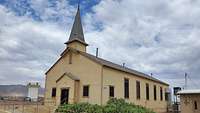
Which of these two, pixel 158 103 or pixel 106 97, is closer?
pixel 106 97

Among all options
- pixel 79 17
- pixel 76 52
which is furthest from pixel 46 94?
pixel 79 17

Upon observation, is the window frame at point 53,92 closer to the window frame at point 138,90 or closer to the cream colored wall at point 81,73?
the cream colored wall at point 81,73

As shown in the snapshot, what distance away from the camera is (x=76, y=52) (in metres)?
32.0

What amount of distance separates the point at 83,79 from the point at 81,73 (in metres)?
0.78

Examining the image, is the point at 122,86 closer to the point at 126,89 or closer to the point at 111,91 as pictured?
the point at 126,89

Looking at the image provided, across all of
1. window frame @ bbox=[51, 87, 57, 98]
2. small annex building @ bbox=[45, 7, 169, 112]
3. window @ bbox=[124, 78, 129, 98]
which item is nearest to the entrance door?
small annex building @ bbox=[45, 7, 169, 112]

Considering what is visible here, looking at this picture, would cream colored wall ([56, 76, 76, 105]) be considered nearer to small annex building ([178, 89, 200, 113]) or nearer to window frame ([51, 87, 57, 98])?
window frame ([51, 87, 57, 98])

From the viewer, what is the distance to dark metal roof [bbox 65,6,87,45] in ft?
113

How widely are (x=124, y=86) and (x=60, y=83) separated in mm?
7759

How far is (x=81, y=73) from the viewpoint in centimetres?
3098

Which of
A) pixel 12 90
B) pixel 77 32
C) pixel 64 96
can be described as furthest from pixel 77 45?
pixel 12 90

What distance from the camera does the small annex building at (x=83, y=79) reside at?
29.6 metres

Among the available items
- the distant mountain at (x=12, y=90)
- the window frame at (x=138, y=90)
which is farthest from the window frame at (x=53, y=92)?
the distant mountain at (x=12, y=90)

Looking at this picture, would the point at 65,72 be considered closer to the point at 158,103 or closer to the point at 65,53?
the point at 65,53
